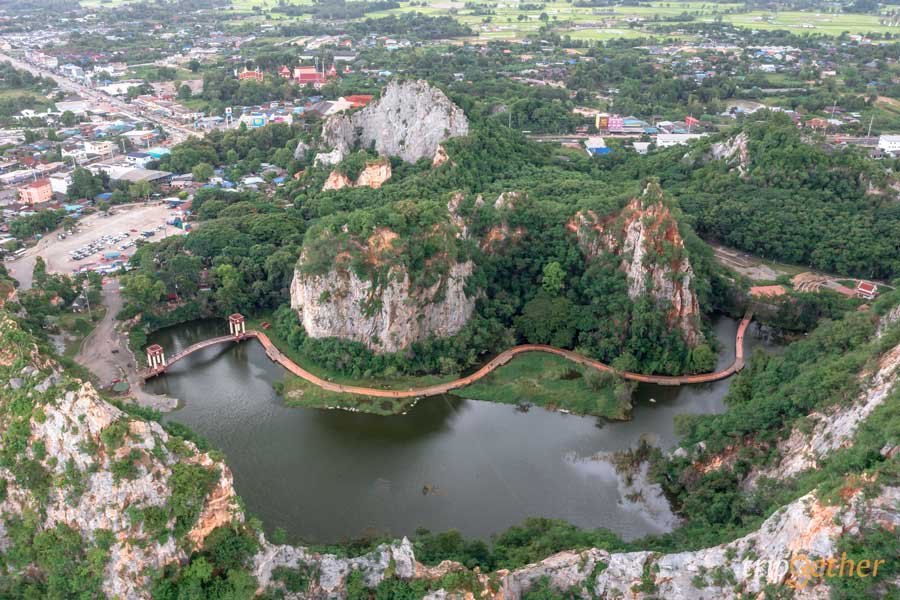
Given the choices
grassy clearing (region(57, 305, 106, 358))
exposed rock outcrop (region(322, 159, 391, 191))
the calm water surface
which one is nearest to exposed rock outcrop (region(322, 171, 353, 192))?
exposed rock outcrop (region(322, 159, 391, 191))

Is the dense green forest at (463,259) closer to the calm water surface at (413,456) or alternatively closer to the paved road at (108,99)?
the calm water surface at (413,456)

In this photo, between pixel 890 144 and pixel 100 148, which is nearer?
pixel 890 144

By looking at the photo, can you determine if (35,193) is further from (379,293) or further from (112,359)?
(379,293)

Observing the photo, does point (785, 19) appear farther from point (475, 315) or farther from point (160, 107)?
point (475, 315)

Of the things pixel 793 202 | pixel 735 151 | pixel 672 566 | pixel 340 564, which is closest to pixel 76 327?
pixel 340 564

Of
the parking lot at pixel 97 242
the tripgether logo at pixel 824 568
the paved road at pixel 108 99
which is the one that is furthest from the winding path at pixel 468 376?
the paved road at pixel 108 99

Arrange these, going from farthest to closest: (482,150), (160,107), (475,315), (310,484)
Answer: (160,107), (482,150), (475,315), (310,484)

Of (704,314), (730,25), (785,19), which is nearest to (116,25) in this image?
(730,25)
